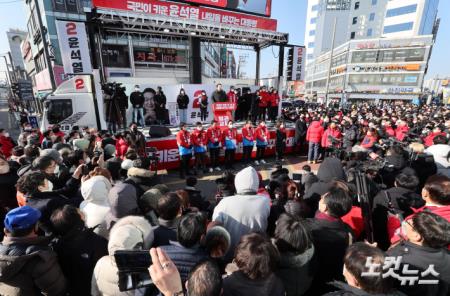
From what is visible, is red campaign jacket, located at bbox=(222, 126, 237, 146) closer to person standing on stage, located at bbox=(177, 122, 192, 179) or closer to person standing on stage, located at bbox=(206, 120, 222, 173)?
person standing on stage, located at bbox=(206, 120, 222, 173)

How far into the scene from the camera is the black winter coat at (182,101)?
11709 mm

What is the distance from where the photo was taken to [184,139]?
24.3 feet

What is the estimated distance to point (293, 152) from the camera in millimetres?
10812

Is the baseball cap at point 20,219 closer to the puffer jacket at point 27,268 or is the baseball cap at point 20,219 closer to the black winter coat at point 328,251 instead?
the puffer jacket at point 27,268

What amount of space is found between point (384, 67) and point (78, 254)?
59422 mm

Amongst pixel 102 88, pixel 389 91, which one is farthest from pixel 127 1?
pixel 389 91

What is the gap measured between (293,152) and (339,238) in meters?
9.09

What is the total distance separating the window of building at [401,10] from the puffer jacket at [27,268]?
2969 inches

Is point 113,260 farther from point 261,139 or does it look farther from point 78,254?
point 261,139

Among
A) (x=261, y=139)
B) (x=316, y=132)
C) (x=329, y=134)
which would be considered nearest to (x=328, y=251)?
(x=261, y=139)

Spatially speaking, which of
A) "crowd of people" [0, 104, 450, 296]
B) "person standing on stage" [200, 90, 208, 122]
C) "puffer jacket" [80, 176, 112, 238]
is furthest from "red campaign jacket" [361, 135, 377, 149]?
"person standing on stage" [200, 90, 208, 122]

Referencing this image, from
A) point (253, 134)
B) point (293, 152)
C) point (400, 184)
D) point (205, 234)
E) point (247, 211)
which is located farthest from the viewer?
Result: point (293, 152)

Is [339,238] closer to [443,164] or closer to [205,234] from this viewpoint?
[205,234]

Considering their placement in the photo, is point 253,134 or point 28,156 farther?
point 253,134
